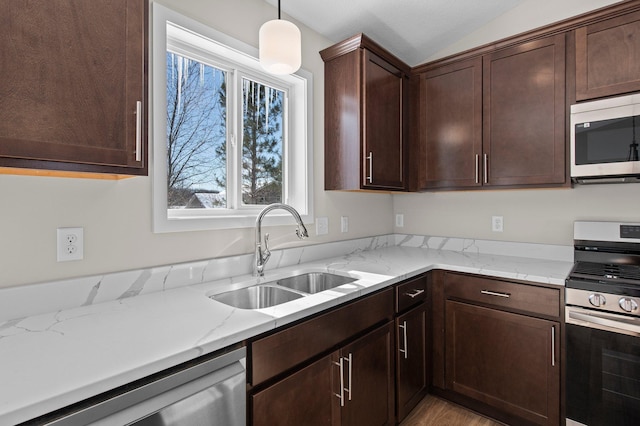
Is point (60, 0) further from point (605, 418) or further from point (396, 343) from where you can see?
point (605, 418)

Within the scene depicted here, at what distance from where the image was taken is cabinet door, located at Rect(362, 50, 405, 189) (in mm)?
2082

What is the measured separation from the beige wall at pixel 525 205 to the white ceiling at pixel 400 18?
0.13 metres

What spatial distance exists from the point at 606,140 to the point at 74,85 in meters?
2.36

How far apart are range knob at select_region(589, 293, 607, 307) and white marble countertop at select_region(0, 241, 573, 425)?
5.4 inches

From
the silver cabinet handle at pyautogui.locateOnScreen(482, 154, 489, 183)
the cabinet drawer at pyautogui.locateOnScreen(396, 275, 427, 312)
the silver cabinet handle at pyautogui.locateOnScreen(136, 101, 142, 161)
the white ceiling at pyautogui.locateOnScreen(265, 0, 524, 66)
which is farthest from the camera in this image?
the silver cabinet handle at pyautogui.locateOnScreen(482, 154, 489, 183)

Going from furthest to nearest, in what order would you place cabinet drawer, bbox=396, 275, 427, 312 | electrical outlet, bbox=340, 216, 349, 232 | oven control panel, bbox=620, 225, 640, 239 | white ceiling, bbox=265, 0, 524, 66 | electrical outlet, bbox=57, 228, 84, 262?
electrical outlet, bbox=340, 216, 349, 232 < white ceiling, bbox=265, 0, 524, 66 < oven control panel, bbox=620, 225, 640, 239 < cabinet drawer, bbox=396, 275, 427, 312 < electrical outlet, bbox=57, 228, 84, 262

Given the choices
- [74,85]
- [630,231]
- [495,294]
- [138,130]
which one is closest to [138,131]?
[138,130]

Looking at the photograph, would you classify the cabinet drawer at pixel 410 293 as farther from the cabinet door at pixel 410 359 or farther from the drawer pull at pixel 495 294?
the drawer pull at pixel 495 294

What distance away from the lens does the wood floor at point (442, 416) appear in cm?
191

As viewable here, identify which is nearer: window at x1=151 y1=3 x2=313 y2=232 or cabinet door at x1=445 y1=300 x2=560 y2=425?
window at x1=151 y1=3 x2=313 y2=232

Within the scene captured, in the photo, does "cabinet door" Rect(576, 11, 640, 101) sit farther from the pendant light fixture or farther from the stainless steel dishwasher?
the stainless steel dishwasher

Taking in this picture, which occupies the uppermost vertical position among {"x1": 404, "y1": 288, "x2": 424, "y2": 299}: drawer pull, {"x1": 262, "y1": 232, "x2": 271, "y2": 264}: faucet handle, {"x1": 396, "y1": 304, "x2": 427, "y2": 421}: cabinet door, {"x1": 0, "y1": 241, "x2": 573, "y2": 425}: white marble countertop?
{"x1": 262, "y1": 232, "x2": 271, "y2": 264}: faucet handle

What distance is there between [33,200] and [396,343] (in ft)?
5.61

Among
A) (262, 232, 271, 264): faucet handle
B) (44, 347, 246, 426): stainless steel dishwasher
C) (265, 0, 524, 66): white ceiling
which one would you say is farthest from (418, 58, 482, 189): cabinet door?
(44, 347, 246, 426): stainless steel dishwasher
